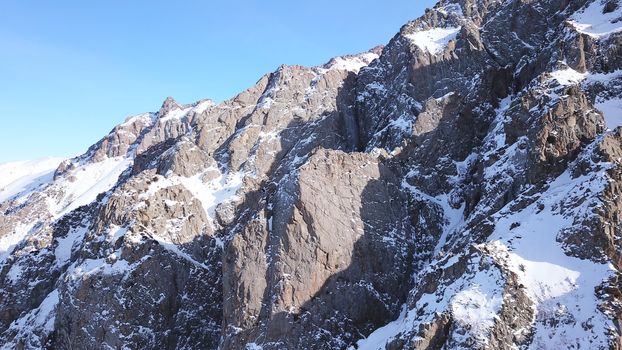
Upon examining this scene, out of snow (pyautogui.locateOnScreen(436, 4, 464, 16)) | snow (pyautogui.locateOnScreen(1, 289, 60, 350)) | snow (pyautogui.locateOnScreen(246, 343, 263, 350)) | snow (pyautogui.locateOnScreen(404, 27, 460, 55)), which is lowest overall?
snow (pyautogui.locateOnScreen(246, 343, 263, 350))

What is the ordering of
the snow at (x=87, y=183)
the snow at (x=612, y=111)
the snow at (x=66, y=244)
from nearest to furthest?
the snow at (x=612, y=111) → the snow at (x=66, y=244) → the snow at (x=87, y=183)

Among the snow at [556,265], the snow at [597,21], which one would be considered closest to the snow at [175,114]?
the snow at [597,21]

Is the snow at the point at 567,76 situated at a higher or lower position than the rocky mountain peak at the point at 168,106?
lower

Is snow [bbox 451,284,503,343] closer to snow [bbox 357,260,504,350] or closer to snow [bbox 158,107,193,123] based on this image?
snow [bbox 357,260,504,350]

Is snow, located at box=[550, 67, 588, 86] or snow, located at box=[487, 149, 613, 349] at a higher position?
snow, located at box=[550, 67, 588, 86]

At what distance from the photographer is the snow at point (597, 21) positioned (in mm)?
68250

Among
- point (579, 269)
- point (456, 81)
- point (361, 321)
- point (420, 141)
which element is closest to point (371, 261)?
point (361, 321)

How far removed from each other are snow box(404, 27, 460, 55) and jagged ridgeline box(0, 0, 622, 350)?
52 centimetres

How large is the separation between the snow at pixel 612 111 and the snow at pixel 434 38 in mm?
30631

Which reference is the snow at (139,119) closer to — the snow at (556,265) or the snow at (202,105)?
the snow at (202,105)

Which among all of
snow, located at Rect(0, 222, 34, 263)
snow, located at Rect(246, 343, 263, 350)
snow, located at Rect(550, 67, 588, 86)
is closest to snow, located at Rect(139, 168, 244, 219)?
snow, located at Rect(246, 343, 263, 350)

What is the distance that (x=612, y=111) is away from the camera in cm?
5816

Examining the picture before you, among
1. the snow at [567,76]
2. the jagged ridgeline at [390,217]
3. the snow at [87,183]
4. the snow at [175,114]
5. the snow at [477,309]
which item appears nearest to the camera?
the snow at [477,309]

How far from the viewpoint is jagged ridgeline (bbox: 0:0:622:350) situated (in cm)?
4047
